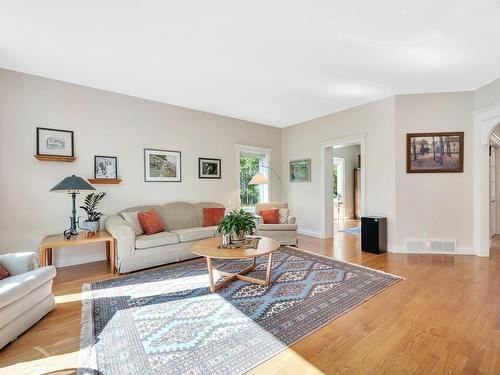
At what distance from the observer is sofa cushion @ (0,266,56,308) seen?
→ 184cm

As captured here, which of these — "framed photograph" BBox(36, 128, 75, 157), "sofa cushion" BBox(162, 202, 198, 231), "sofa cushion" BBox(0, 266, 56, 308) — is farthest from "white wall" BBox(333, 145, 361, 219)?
"sofa cushion" BBox(0, 266, 56, 308)

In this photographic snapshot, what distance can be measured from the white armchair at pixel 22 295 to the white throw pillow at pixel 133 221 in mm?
1471

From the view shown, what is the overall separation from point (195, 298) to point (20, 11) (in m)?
3.11

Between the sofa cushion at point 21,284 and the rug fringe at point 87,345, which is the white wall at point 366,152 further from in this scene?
the sofa cushion at point 21,284

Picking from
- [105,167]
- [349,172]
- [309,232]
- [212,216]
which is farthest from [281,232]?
[349,172]

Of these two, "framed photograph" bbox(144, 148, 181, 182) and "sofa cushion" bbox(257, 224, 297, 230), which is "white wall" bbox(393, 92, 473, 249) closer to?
"sofa cushion" bbox(257, 224, 297, 230)

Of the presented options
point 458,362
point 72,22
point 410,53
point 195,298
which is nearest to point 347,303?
point 458,362

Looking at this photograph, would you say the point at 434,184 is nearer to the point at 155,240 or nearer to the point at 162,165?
the point at 155,240

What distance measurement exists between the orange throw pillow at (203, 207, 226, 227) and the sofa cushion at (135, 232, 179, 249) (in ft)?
2.89

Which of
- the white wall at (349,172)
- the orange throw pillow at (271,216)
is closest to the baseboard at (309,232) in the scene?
the orange throw pillow at (271,216)

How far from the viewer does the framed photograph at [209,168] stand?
203 inches

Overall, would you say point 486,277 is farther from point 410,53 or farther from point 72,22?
point 72,22

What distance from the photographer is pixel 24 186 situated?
11.4ft

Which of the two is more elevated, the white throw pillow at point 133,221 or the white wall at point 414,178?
the white wall at point 414,178
